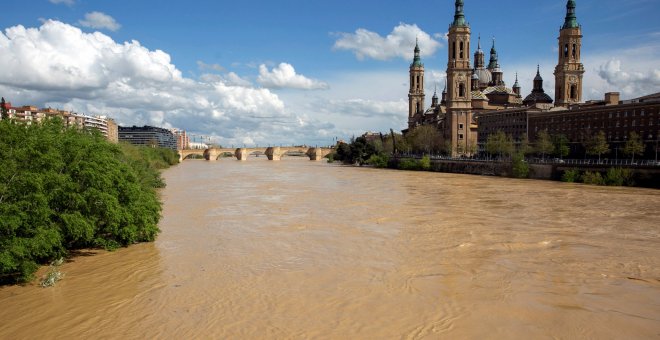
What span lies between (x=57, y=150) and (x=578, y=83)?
8281cm

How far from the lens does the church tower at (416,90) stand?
121 m

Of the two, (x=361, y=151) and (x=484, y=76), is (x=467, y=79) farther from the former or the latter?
(x=484, y=76)

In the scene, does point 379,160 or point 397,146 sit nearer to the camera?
point 379,160

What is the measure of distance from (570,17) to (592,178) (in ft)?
155

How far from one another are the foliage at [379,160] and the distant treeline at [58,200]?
6540 centimetres

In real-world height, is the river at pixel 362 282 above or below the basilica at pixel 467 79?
below

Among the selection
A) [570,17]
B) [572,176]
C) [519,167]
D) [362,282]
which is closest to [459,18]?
[570,17]

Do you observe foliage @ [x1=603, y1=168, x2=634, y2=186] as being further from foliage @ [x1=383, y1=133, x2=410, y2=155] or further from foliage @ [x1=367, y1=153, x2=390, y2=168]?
foliage @ [x1=383, y1=133, x2=410, y2=155]

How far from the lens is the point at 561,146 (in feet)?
194

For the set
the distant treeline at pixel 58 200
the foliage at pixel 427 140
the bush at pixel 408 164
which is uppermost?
the foliage at pixel 427 140

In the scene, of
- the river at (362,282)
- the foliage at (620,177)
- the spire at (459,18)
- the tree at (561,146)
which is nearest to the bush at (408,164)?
the tree at (561,146)

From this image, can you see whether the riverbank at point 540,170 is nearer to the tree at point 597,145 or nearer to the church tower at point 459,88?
the tree at point 597,145

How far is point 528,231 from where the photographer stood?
20.9m

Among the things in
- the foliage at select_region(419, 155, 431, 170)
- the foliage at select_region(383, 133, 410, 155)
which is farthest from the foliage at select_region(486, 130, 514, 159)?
the foliage at select_region(383, 133, 410, 155)
